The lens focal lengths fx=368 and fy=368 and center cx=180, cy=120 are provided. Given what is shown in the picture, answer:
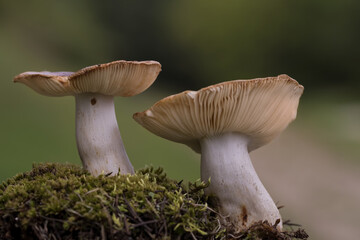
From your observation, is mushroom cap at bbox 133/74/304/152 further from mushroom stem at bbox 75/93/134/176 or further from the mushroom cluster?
mushroom stem at bbox 75/93/134/176

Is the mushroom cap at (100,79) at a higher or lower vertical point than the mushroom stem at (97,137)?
higher

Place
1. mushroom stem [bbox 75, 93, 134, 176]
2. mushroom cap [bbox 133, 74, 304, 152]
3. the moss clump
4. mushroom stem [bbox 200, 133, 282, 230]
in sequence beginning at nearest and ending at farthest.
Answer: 1. the moss clump
2. mushroom cap [bbox 133, 74, 304, 152]
3. mushroom stem [bbox 200, 133, 282, 230]
4. mushroom stem [bbox 75, 93, 134, 176]

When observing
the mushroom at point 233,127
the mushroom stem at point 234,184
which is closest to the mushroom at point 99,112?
the mushroom at point 233,127

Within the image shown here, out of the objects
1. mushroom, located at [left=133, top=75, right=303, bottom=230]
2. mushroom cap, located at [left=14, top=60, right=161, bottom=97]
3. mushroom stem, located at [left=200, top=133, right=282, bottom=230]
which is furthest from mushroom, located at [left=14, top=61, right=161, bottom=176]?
mushroom stem, located at [left=200, top=133, right=282, bottom=230]

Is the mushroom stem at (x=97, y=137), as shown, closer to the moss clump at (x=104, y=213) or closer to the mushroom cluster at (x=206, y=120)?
the mushroom cluster at (x=206, y=120)

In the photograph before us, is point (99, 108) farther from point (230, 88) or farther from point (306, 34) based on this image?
point (306, 34)

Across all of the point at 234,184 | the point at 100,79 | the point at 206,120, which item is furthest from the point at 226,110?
the point at 100,79

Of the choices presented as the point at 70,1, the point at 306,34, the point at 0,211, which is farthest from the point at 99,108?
the point at 306,34

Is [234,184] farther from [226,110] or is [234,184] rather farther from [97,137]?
[97,137]
